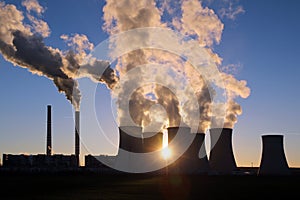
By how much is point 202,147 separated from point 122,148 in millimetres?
8069

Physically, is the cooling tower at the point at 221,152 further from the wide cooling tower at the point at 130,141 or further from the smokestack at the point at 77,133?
the smokestack at the point at 77,133

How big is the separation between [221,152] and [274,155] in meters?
5.19

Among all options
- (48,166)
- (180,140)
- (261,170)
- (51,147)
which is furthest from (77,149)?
(261,170)

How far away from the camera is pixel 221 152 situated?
41.4 meters

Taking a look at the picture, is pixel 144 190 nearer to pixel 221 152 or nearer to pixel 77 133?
pixel 221 152

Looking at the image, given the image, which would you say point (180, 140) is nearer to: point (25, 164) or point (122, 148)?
point (122, 148)

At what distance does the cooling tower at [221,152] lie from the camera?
132 feet

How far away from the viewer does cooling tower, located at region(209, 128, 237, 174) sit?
40.3m

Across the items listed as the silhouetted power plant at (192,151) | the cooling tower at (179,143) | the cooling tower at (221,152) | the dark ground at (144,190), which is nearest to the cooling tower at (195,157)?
the silhouetted power plant at (192,151)

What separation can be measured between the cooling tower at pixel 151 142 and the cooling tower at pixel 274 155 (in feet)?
34.5

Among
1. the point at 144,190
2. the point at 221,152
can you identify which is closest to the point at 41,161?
the point at 221,152

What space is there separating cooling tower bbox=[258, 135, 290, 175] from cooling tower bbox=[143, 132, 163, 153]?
1052 centimetres

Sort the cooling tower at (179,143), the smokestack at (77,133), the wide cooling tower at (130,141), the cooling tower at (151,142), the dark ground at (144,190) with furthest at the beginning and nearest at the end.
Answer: the smokestack at (77,133), the cooling tower at (151,142), the wide cooling tower at (130,141), the cooling tower at (179,143), the dark ground at (144,190)

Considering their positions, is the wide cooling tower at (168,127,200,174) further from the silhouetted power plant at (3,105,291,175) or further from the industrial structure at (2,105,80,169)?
the industrial structure at (2,105,80,169)
